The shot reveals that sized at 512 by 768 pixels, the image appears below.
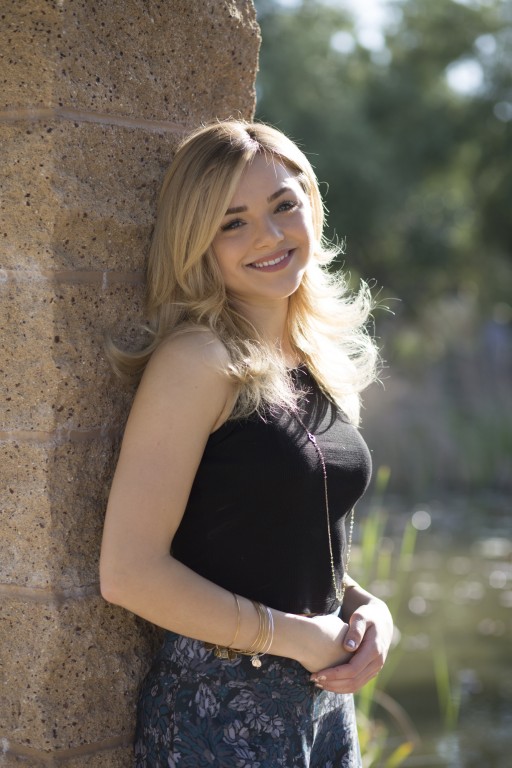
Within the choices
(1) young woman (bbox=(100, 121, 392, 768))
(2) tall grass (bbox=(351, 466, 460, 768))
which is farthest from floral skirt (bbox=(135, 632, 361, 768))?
(2) tall grass (bbox=(351, 466, 460, 768))

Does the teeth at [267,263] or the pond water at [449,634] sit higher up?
the teeth at [267,263]

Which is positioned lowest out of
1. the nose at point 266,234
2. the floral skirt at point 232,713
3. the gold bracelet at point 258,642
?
the floral skirt at point 232,713

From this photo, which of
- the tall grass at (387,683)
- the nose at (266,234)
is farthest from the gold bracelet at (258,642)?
the tall grass at (387,683)

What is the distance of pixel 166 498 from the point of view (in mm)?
1628

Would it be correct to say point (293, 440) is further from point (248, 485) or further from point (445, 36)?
point (445, 36)

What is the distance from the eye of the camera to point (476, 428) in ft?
33.6

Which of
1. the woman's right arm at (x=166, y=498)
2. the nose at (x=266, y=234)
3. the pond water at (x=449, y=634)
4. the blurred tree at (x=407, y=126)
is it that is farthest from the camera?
the blurred tree at (x=407, y=126)

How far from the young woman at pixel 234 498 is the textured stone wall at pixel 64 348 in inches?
2.9

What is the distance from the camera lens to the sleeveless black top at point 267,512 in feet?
5.62

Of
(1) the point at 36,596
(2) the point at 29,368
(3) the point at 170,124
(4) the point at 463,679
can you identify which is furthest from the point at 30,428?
(4) the point at 463,679

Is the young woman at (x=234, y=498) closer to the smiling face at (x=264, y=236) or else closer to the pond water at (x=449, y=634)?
the smiling face at (x=264, y=236)

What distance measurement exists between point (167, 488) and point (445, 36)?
18592mm

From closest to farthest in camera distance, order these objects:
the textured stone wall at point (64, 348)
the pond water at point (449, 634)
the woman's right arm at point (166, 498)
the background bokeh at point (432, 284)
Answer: the woman's right arm at point (166, 498)
the textured stone wall at point (64, 348)
the pond water at point (449, 634)
the background bokeh at point (432, 284)

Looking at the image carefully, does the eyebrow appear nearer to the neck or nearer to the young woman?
the young woman
